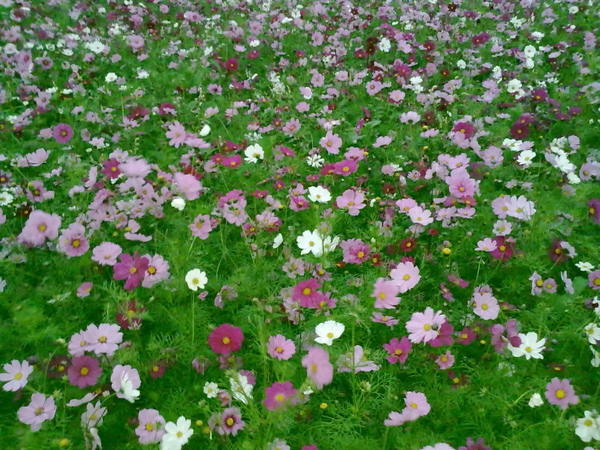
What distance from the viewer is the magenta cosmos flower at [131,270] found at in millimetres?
1874

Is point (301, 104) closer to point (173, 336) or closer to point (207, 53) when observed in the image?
point (207, 53)

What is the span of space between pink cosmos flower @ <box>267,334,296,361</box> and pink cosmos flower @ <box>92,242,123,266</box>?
83cm

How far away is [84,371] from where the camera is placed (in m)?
1.60

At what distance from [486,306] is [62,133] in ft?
9.02

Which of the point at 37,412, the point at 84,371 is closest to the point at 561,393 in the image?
the point at 84,371

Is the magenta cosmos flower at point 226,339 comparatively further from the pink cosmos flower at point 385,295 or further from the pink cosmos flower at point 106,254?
the pink cosmos flower at point 106,254

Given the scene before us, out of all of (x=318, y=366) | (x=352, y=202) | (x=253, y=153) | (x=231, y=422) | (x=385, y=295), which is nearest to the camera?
(x=318, y=366)

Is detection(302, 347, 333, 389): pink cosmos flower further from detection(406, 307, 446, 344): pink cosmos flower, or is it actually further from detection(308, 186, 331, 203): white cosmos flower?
detection(308, 186, 331, 203): white cosmos flower

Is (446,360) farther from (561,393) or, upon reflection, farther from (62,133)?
(62,133)

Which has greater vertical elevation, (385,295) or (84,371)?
(385,295)

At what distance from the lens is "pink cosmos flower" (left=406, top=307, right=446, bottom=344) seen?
1.70 meters

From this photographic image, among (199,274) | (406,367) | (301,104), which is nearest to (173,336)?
(199,274)

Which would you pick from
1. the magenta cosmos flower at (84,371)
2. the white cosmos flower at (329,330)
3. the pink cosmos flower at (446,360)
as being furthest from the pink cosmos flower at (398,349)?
the magenta cosmos flower at (84,371)

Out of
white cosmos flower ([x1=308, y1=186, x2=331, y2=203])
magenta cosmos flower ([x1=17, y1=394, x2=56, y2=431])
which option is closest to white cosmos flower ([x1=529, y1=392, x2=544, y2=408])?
white cosmos flower ([x1=308, y1=186, x2=331, y2=203])
